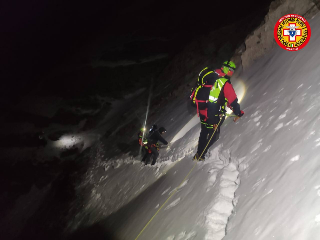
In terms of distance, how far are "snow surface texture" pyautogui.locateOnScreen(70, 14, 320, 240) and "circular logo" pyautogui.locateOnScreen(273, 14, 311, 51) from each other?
30 cm

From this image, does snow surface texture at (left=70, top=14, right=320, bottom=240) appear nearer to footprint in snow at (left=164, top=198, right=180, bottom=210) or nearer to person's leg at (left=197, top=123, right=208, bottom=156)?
footprint in snow at (left=164, top=198, right=180, bottom=210)

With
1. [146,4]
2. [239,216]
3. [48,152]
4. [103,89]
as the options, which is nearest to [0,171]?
[48,152]

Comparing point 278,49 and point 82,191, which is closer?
point 278,49

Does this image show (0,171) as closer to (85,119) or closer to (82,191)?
(85,119)

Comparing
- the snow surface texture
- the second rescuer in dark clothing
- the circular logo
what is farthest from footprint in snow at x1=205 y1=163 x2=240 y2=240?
the circular logo

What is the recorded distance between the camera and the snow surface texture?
2949 millimetres

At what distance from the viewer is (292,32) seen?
821 centimetres

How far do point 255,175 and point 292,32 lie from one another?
6754 mm

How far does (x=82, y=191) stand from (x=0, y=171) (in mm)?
14521

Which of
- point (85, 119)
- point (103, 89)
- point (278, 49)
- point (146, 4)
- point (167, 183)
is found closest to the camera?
point (167, 183)

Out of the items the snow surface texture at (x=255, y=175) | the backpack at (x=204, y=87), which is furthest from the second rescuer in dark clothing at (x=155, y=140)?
the backpack at (x=204, y=87)

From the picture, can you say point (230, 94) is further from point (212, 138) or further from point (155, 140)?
point (155, 140)

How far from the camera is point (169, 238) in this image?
186 inches

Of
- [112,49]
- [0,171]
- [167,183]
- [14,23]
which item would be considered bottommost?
[167,183]
